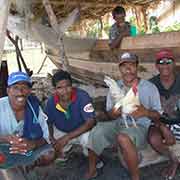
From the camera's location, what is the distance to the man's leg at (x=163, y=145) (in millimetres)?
3451

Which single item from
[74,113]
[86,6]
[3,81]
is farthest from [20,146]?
[86,6]

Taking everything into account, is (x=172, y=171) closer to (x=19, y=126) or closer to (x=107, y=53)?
(x=19, y=126)

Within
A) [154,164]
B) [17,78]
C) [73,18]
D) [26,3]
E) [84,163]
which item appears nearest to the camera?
[17,78]

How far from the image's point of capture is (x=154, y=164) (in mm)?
3918

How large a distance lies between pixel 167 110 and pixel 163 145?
0.36 m

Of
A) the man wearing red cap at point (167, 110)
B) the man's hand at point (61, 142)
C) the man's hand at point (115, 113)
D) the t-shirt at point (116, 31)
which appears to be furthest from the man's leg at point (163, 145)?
the t-shirt at point (116, 31)

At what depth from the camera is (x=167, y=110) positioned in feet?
12.0

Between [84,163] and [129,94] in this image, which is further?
[84,163]

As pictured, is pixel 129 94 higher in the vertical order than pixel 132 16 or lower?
lower

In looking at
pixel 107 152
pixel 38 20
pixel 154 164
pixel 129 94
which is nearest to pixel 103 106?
pixel 107 152

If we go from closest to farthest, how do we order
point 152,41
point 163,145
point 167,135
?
point 167,135 < point 163,145 < point 152,41

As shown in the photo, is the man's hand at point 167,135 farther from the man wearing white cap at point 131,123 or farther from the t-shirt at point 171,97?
the t-shirt at point 171,97

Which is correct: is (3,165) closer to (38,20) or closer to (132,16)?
(38,20)

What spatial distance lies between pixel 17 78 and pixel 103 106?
1.90 metres
